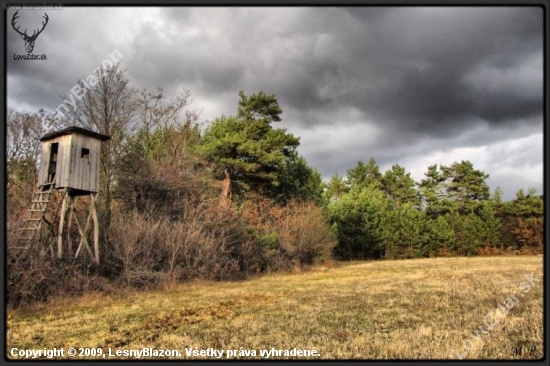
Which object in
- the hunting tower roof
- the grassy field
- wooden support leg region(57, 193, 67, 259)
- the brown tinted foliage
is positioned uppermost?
the hunting tower roof

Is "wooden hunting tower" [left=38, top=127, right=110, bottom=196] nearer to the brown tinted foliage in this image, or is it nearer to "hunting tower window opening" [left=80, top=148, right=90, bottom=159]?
"hunting tower window opening" [left=80, top=148, right=90, bottom=159]

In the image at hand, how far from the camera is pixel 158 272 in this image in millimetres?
14281

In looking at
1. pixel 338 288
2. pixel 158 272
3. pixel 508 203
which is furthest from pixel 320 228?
pixel 508 203

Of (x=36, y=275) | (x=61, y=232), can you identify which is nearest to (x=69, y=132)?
(x=61, y=232)

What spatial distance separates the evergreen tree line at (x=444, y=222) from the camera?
41625 mm

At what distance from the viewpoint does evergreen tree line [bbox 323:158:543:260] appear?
137 feet

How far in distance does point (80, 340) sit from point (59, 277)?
5025 millimetres

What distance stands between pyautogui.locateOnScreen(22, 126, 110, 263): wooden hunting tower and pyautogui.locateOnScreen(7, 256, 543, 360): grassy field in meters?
2.98

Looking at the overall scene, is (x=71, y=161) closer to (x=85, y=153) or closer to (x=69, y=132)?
(x=85, y=153)

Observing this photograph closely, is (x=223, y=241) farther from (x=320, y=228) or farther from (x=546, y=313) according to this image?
Answer: (x=546, y=313)

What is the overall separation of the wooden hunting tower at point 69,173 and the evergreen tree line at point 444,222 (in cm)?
2594

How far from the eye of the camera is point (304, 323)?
25.7 feet

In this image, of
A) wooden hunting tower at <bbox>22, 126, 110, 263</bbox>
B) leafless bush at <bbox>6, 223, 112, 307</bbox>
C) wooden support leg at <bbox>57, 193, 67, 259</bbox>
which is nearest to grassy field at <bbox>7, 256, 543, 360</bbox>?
leafless bush at <bbox>6, 223, 112, 307</bbox>

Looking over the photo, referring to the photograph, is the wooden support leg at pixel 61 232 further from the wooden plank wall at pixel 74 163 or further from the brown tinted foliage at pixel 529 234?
the brown tinted foliage at pixel 529 234
